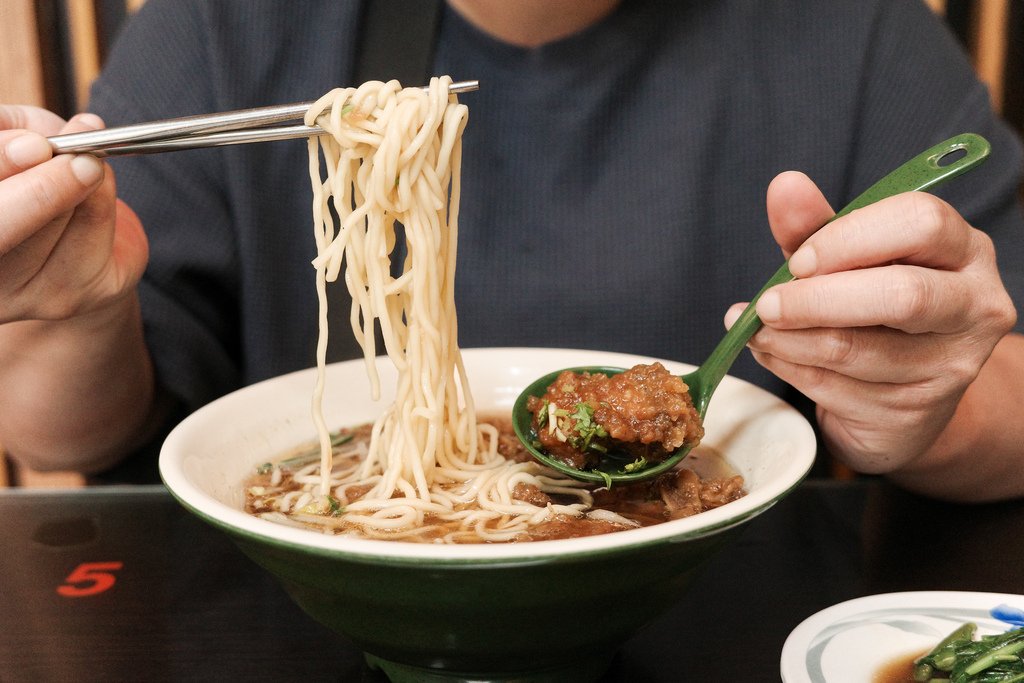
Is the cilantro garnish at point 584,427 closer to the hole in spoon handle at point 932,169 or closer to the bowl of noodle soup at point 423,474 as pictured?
the bowl of noodle soup at point 423,474

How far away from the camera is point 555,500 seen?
132cm

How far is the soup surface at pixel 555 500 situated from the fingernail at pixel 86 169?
510 millimetres

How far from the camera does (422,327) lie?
141 cm

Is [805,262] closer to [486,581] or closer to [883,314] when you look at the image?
[883,314]

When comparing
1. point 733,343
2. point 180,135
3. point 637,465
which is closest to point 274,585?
point 637,465

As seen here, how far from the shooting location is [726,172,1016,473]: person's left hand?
1.11 m

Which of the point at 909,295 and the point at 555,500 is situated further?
the point at 555,500

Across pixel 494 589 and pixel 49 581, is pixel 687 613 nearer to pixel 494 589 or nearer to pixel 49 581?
pixel 494 589

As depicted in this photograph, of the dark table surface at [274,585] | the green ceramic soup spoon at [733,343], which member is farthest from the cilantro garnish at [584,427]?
the dark table surface at [274,585]

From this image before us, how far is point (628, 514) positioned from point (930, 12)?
181 cm

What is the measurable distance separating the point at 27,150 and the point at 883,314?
46.4 inches

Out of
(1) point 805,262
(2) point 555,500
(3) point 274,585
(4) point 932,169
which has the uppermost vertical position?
(4) point 932,169

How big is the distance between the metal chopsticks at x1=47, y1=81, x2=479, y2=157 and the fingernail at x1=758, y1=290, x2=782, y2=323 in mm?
698

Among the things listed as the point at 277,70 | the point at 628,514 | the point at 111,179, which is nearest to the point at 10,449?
the point at 111,179
